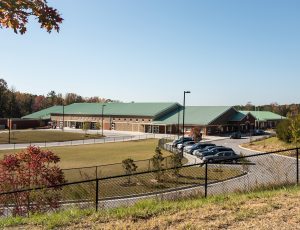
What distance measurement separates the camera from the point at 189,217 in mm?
9031

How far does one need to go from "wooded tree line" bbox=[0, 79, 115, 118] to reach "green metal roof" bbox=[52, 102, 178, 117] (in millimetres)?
23697

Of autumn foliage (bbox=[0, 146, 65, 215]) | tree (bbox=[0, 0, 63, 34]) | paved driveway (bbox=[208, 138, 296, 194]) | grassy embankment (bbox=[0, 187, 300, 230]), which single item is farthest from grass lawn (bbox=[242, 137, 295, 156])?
tree (bbox=[0, 0, 63, 34])

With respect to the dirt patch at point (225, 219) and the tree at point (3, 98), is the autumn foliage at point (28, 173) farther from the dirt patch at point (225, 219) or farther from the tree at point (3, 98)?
the tree at point (3, 98)

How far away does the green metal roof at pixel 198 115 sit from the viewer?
85.1m

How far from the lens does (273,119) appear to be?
356ft

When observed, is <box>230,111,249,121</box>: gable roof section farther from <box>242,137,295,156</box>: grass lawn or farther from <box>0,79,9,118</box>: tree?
<box>0,79,9,118</box>: tree

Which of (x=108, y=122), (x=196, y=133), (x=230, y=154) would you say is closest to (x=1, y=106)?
(x=108, y=122)

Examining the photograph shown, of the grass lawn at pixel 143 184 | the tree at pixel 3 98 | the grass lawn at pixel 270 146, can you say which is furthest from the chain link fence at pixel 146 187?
the tree at pixel 3 98

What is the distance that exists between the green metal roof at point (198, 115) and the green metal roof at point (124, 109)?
9.36ft

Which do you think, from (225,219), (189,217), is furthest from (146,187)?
(225,219)

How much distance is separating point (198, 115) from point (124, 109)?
956 inches

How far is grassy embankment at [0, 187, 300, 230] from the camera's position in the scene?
841 cm

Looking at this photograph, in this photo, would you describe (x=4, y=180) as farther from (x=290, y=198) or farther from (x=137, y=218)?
(x=290, y=198)

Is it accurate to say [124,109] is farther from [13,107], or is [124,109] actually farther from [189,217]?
[189,217]
